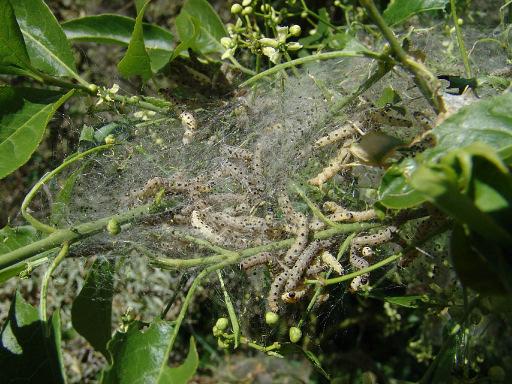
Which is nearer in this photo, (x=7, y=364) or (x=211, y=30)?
(x=7, y=364)

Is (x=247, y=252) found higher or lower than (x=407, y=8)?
lower

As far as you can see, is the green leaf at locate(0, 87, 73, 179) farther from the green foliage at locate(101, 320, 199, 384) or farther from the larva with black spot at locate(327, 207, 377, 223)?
the larva with black spot at locate(327, 207, 377, 223)

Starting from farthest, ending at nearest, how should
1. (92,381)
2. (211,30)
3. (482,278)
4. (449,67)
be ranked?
(92,381)
(211,30)
(449,67)
(482,278)

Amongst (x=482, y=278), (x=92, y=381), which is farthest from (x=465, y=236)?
(x=92, y=381)

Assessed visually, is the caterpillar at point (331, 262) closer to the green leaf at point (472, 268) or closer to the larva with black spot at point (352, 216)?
the larva with black spot at point (352, 216)

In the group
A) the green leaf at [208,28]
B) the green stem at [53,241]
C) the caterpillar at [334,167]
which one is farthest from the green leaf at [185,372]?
the green leaf at [208,28]

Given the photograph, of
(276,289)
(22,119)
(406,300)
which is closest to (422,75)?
(276,289)

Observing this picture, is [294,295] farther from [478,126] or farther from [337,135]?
[478,126]

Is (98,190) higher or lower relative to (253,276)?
higher

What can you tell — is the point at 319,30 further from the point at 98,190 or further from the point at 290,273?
the point at 290,273
